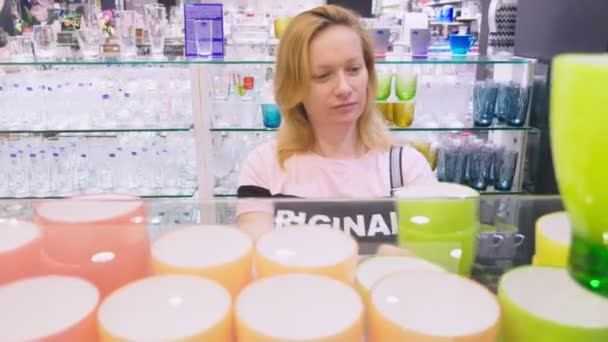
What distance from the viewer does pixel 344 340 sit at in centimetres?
45

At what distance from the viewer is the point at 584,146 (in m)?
0.36

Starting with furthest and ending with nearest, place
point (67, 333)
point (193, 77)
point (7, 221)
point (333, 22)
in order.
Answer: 1. point (193, 77)
2. point (333, 22)
3. point (7, 221)
4. point (67, 333)

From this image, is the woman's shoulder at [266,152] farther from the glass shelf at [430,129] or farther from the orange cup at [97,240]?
the orange cup at [97,240]

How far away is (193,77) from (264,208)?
1.67m

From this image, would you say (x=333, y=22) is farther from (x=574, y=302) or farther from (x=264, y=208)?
(x=574, y=302)

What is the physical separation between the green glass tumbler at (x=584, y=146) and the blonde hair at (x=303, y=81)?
4.22 feet

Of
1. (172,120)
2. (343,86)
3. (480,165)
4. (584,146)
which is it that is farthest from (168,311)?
(480,165)

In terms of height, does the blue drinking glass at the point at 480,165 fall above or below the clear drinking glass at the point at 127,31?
below

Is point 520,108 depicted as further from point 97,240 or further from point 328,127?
point 97,240

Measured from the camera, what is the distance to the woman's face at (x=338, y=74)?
1.60 meters

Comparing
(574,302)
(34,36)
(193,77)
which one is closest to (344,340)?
(574,302)

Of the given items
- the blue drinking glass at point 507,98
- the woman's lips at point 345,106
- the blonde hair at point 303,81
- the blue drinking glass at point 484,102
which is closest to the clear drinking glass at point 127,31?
the blonde hair at point 303,81

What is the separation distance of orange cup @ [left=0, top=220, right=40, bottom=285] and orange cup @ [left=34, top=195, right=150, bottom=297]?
1cm

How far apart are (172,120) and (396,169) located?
1.20 metres
